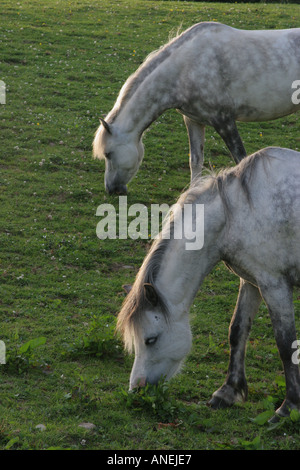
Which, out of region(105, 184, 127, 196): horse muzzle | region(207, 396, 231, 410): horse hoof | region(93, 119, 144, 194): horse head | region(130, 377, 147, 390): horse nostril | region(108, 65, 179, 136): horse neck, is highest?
region(108, 65, 179, 136): horse neck

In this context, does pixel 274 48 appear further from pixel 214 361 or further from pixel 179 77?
pixel 214 361

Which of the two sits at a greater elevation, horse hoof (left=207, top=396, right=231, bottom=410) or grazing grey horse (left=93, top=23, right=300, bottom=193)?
grazing grey horse (left=93, top=23, right=300, bottom=193)

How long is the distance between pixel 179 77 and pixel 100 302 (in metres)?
3.22

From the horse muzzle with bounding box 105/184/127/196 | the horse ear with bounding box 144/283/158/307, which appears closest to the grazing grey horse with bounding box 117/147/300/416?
the horse ear with bounding box 144/283/158/307

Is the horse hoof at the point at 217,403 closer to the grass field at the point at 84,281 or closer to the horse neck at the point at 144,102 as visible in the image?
the grass field at the point at 84,281

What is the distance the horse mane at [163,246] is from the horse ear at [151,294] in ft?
0.13

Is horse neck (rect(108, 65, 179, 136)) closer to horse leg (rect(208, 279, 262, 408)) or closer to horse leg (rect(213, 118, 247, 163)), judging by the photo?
horse leg (rect(213, 118, 247, 163))

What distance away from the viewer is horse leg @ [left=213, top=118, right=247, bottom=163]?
820 centimetres

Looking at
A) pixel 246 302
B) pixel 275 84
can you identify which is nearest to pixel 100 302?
pixel 246 302

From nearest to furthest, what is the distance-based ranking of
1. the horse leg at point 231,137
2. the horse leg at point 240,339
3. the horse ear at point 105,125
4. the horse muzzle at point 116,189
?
the horse leg at point 240,339 → the horse leg at point 231,137 → the horse ear at point 105,125 → the horse muzzle at point 116,189

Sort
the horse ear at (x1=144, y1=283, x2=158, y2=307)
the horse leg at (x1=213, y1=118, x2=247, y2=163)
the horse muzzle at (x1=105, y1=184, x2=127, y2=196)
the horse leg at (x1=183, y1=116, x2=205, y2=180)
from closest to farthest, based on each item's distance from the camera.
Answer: the horse ear at (x1=144, y1=283, x2=158, y2=307), the horse leg at (x1=213, y1=118, x2=247, y2=163), the horse leg at (x1=183, y1=116, x2=205, y2=180), the horse muzzle at (x1=105, y1=184, x2=127, y2=196)

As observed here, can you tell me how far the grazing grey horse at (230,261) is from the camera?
486cm

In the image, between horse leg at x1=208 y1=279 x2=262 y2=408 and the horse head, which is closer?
horse leg at x1=208 y1=279 x2=262 y2=408

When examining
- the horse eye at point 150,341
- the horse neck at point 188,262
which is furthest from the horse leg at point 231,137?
the horse eye at point 150,341
